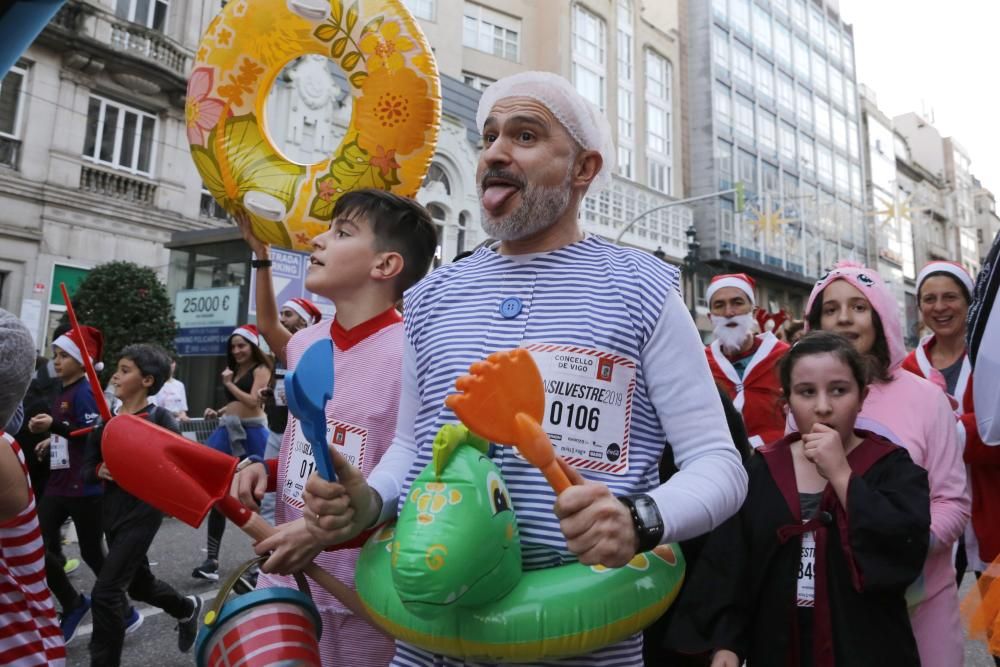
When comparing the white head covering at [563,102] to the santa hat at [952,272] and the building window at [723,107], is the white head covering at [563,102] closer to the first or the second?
the santa hat at [952,272]

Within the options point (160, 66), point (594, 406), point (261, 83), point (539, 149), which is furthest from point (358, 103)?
point (160, 66)

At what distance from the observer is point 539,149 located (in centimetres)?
156

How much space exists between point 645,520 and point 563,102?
0.95 metres

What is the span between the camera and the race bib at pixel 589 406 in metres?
1.38

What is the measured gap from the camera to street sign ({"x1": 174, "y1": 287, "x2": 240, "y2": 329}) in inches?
537

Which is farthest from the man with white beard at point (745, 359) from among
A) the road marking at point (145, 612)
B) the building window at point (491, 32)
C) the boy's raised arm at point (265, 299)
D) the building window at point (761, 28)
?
the building window at point (761, 28)

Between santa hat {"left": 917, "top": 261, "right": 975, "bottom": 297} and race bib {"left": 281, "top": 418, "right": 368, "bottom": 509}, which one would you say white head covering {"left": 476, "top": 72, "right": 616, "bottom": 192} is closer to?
race bib {"left": 281, "top": 418, "right": 368, "bottom": 509}

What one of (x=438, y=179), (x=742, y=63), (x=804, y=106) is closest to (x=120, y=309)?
(x=438, y=179)

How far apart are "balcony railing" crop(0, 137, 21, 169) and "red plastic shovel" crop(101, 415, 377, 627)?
15792 mm

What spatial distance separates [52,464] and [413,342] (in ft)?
12.2

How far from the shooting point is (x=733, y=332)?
4633 mm

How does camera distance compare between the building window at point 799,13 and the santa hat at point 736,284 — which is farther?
the building window at point 799,13

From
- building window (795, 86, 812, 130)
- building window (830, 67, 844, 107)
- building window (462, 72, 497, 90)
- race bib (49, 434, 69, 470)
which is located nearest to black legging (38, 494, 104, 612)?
race bib (49, 434, 69, 470)

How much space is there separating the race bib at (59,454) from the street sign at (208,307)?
31.2 ft
